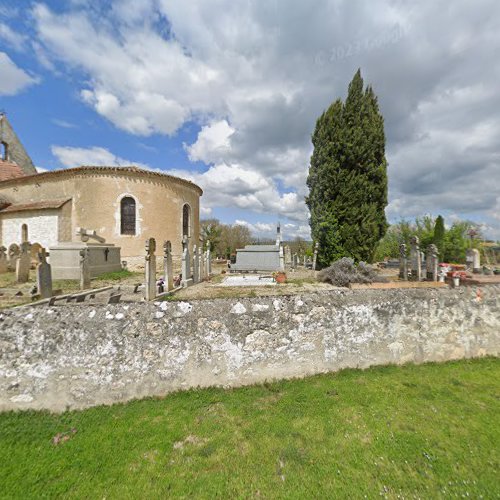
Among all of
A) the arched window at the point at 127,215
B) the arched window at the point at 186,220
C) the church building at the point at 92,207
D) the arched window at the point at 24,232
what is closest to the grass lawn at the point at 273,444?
the church building at the point at 92,207

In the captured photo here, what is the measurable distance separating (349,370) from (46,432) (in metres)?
4.07

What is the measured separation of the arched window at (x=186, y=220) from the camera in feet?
67.4

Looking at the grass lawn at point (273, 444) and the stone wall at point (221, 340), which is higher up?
the stone wall at point (221, 340)

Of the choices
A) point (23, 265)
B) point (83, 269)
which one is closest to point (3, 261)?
point (23, 265)

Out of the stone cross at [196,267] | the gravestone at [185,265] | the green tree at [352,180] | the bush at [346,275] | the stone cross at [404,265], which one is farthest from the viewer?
the green tree at [352,180]

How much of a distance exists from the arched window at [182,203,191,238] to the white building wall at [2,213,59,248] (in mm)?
8406

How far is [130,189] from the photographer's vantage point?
1784 centimetres

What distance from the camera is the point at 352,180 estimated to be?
15.9 m

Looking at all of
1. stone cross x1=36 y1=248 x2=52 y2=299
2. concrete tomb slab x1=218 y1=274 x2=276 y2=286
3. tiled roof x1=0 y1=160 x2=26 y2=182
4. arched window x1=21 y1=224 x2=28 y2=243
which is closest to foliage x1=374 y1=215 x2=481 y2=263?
concrete tomb slab x1=218 y1=274 x2=276 y2=286

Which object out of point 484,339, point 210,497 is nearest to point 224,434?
point 210,497

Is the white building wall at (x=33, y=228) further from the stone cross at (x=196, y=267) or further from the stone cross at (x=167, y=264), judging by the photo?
the stone cross at (x=167, y=264)

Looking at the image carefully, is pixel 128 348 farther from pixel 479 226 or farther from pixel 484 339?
pixel 479 226

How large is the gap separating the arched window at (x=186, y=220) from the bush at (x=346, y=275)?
1296cm

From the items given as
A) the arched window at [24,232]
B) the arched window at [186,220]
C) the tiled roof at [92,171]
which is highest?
the tiled roof at [92,171]
